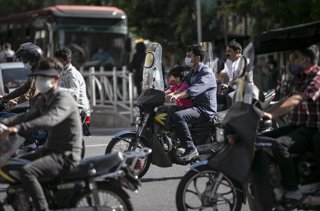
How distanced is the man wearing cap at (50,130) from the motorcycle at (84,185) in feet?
0.35

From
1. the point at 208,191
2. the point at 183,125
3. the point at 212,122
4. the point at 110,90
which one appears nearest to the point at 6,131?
the point at 208,191

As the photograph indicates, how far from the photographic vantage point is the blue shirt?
10.7 m

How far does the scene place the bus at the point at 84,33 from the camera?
26.0 m

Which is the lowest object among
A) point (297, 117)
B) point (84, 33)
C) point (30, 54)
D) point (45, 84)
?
point (84, 33)

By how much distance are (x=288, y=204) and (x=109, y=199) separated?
159 cm

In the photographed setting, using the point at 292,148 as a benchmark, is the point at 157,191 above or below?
below

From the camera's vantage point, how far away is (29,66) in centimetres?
1045

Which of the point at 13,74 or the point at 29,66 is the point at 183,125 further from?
the point at 13,74

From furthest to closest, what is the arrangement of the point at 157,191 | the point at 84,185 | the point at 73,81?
the point at 73,81
the point at 157,191
the point at 84,185

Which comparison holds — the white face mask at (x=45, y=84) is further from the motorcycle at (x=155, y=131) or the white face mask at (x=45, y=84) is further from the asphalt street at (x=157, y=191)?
the motorcycle at (x=155, y=131)

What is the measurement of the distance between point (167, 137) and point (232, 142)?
356 centimetres

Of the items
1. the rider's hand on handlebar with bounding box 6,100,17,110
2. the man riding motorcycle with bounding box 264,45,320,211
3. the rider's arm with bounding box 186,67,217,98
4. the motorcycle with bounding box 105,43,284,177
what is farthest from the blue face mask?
the rider's hand on handlebar with bounding box 6,100,17,110

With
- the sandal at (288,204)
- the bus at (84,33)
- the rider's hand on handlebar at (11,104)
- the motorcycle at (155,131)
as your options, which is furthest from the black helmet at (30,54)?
the bus at (84,33)

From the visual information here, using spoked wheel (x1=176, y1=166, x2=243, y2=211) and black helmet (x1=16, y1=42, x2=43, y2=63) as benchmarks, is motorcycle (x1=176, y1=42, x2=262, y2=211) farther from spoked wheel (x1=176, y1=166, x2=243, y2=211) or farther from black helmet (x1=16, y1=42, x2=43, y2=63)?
black helmet (x1=16, y1=42, x2=43, y2=63)
